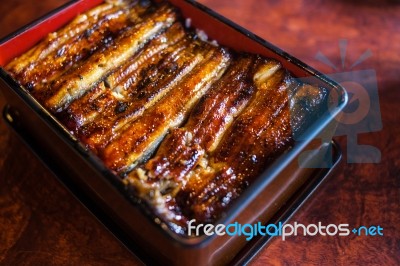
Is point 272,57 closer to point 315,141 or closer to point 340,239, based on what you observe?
point 315,141

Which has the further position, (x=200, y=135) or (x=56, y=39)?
(x=56, y=39)

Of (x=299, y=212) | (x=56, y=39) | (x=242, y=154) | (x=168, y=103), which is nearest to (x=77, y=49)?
(x=56, y=39)

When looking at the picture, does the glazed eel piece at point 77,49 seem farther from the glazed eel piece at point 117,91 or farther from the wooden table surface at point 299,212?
the wooden table surface at point 299,212

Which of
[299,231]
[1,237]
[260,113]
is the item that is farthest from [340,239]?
[1,237]

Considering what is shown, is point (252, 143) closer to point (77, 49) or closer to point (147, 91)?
point (147, 91)

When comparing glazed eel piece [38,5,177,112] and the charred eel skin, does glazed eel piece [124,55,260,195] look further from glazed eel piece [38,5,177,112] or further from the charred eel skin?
glazed eel piece [38,5,177,112]

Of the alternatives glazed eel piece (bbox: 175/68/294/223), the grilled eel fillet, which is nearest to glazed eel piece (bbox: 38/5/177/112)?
the grilled eel fillet
